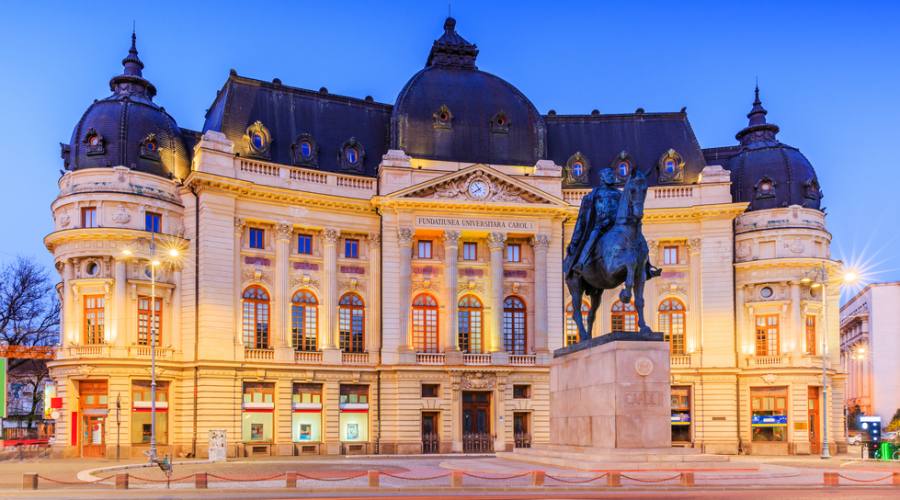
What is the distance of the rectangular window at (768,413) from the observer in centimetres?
6981

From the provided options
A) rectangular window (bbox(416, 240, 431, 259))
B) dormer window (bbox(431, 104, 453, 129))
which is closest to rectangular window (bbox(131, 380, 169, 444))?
rectangular window (bbox(416, 240, 431, 259))

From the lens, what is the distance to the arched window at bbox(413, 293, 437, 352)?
68.4 m

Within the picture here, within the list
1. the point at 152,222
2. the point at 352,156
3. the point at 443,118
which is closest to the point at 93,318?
the point at 152,222

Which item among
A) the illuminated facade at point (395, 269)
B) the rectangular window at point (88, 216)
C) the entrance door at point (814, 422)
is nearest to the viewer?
the rectangular window at point (88, 216)

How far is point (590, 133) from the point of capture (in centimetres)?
7569

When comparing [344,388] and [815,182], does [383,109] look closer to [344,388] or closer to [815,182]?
[344,388]

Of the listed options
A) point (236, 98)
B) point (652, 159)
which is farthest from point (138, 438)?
point (652, 159)

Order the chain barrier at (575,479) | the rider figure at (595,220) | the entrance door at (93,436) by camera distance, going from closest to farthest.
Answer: the chain barrier at (575,479) < the rider figure at (595,220) < the entrance door at (93,436)

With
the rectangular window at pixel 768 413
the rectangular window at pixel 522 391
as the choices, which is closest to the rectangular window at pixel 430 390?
the rectangular window at pixel 522 391

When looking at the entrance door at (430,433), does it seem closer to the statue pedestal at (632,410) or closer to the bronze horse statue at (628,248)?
the statue pedestal at (632,410)

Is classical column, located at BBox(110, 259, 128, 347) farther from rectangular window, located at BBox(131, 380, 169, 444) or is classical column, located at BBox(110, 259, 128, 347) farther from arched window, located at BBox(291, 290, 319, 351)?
arched window, located at BBox(291, 290, 319, 351)

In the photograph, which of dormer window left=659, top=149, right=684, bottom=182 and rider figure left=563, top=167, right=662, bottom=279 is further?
dormer window left=659, top=149, right=684, bottom=182

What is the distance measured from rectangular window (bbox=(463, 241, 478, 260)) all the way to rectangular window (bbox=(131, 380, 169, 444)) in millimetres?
20864

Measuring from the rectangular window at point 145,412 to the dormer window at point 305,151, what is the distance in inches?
651
